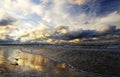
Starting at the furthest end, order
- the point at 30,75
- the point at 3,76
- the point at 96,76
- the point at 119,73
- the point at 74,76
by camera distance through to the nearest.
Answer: the point at 119,73 < the point at 96,76 < the point at 74,76 < the point at 30,75 < the point at 3,76

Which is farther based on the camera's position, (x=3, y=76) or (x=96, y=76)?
(x=96, y=76)

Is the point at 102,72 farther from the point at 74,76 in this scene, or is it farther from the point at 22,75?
the point at 22,75

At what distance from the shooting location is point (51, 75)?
63.8ft

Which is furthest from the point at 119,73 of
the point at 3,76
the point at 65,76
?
the point at 3,76

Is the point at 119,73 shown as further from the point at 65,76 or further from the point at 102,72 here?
the point at 65,76

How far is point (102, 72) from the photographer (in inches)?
944

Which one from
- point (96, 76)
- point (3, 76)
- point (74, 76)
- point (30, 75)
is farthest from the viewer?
point (96, 76)

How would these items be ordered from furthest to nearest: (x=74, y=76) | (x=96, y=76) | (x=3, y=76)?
1. (x=96, y=76)
2. (x=74, y=76)
3. (x=3, y=76)

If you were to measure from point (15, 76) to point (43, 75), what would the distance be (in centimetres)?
250

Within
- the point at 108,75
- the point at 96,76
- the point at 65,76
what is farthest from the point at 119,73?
the point at 65,76

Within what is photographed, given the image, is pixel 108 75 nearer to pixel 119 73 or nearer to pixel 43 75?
pixel 119 73

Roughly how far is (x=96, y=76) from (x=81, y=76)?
5.72 feet

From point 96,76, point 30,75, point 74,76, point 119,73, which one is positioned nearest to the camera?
point 30,75

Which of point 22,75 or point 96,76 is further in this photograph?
point 96,76
